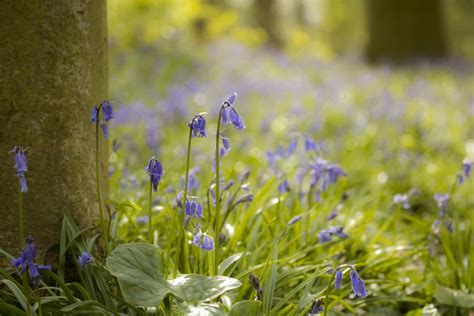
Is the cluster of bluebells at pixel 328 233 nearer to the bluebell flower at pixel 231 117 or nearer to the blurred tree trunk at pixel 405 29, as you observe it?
the bluebell flower at pixel 231 117

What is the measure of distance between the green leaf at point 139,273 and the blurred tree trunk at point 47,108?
417 mm

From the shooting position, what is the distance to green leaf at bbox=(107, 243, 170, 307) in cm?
179

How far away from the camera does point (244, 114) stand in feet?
21.6

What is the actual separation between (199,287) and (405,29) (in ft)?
39.5

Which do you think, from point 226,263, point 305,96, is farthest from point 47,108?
point 305,96

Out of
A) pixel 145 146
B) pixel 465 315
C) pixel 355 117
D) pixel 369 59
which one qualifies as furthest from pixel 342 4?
pixel 465 315

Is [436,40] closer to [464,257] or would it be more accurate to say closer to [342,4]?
[464,257]

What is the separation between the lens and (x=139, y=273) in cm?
186

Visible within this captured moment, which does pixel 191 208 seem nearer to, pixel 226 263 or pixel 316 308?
pixel 226 263

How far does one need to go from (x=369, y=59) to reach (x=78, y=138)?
38.9 ft

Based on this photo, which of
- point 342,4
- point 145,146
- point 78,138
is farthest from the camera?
point 342,4

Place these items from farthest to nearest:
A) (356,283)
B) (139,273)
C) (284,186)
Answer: (284,186)
(139,273)
(356,283)

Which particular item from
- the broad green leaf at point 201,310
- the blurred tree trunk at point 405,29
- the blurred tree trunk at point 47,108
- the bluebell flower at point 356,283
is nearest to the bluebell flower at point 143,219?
the blurred tree trunk at point 47,108

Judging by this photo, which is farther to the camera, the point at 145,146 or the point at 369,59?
the point at 369,59
